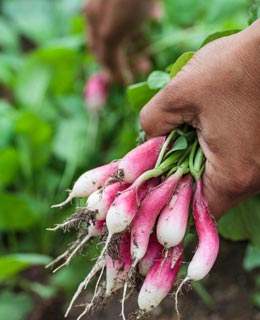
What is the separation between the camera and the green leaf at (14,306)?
171cm

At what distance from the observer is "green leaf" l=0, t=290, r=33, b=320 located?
171cm

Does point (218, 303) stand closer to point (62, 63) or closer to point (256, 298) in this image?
point (256, 298)

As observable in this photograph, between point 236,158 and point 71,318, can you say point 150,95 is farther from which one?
point 71,318

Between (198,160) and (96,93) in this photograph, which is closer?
(198,160)

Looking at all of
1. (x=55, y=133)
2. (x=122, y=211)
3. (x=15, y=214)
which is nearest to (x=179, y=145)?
(x=122, y=211)

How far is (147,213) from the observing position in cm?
98

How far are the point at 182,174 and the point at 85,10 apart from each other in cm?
126

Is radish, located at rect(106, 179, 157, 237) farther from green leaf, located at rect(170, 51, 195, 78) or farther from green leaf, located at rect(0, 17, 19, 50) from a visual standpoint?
green leaf, located at rect(0, 17, 19, 50)

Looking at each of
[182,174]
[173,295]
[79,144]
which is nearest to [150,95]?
[182,174]

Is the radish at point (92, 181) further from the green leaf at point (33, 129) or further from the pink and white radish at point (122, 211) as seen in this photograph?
the green leaf at point (33, 129)

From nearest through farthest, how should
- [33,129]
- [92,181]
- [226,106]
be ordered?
[226,106] → [92,181] → [33,129]

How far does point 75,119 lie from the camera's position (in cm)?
233

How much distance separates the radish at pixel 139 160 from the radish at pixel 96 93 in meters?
1.14

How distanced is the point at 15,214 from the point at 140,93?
36.7 inches
